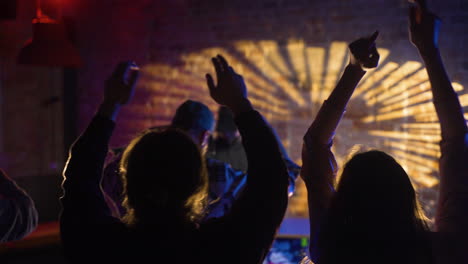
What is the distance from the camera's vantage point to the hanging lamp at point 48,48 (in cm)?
288

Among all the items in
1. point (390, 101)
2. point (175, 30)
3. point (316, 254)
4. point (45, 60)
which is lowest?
point (316, 254)

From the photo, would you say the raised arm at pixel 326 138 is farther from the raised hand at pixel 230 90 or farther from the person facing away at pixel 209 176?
the person facing away at pixel 209 176

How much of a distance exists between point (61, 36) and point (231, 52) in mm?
1241

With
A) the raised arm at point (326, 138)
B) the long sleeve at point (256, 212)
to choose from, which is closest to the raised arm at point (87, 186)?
the long sleeve at point (256, 212)

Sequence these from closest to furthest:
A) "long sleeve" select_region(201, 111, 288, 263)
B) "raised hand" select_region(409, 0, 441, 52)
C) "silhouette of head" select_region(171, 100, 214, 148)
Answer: "long sleeve" select_region(201, 111, 288, 263)
"raised hand" select_region(409, 0, 441, 52)
"silhouette of head" select_region(171, 100, 214, 148)

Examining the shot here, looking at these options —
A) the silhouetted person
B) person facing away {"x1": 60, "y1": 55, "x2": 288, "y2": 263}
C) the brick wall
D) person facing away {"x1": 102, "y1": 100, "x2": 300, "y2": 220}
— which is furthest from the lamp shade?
person facing away {"x1": 60, "y1": 55, "x2": 288, "y2": 263}

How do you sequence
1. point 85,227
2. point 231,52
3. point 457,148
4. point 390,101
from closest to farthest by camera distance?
point 85,227 < point 457,148 < point 390,101 < point 231,52

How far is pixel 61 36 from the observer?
2988 mm

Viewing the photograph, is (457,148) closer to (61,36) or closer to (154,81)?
(61,36)

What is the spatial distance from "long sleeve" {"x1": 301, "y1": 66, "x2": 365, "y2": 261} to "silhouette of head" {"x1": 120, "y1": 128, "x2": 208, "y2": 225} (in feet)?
1.05

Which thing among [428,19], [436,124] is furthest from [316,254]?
[436,124]

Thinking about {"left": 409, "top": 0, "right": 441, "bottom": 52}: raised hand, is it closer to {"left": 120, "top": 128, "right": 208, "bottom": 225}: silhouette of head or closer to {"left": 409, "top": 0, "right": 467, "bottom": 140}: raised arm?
{"left": 409, "top": 0, "right": 467, "bottom": 140}: raised arm

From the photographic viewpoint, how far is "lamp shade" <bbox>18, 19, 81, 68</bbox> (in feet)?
9.43

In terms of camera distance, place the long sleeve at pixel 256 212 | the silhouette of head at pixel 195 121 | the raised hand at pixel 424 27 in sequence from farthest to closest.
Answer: the silhouette of head at pixel 195 121
the raised hand at pixel 424 27
the long sleeve at pixel 256 212
